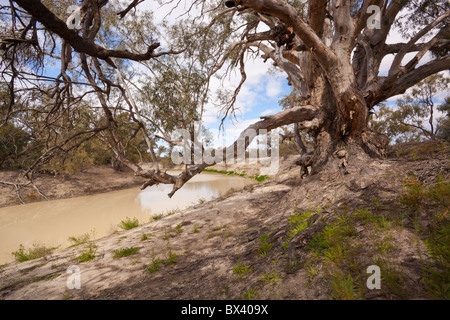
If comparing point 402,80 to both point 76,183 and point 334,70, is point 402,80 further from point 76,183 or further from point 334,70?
point 76,183

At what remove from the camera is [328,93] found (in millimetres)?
4793

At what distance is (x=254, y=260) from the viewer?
2396 mm

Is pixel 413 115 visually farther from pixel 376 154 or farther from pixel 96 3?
pixel 96 3

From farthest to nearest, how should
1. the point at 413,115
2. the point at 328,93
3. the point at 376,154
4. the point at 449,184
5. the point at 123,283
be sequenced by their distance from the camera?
the point at 413,115, the point at 328,93, the point at 376,154, the point at 123,283, the point at 449,184

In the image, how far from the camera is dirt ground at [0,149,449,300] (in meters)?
1.64

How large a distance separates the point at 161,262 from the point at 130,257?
29.0 inches

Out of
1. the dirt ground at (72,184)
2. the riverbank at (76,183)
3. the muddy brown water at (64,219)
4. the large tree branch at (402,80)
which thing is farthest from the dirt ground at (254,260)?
the dirt ground at (72,184)

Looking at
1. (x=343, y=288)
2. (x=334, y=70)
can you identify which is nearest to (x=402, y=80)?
(x=334, y=70)

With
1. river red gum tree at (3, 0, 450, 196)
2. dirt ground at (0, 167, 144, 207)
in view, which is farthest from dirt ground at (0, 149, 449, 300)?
dirt ground at (0, 167, 144, 207)

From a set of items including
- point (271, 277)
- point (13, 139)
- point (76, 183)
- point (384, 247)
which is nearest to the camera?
point (384, 247)

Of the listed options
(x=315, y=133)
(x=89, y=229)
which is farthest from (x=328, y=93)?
(x=89, y=229)

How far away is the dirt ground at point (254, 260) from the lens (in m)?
1.64

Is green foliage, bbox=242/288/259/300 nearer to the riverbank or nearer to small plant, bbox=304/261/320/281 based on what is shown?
small plant, bbox=304/261/320/281

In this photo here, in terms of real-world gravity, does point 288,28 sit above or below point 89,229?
above
